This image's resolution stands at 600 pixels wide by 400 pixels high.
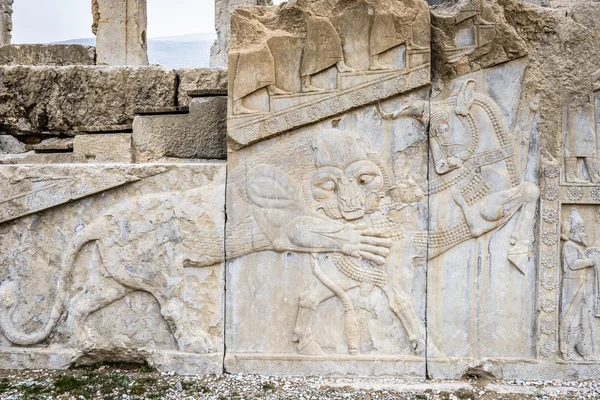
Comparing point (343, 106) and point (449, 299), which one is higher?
point (343, 106)

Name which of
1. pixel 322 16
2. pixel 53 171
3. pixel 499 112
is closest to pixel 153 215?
pixel 53 171

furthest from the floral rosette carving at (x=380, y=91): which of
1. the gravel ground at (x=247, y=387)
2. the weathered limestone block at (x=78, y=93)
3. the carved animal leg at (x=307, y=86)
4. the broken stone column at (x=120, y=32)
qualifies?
the broken stone column at (x=120, y=32)

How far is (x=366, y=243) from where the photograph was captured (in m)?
4.21

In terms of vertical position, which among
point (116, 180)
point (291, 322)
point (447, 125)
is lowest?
point (291, 322)

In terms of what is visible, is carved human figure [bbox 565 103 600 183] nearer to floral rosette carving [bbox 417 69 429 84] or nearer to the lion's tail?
floral rosette carving [bbox 417 69 429 84]

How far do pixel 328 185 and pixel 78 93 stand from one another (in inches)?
103

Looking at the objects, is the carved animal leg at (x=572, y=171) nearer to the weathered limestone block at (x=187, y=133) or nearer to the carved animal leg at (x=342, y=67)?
the carved animal leg at (x=342, y=67)

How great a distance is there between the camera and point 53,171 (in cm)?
429

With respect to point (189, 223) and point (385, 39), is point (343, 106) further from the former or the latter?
point (189, 223)

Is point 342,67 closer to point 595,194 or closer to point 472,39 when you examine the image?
point 472,39

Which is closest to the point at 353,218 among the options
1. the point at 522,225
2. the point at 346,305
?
the point at 346,305

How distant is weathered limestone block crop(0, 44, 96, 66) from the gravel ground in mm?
4199

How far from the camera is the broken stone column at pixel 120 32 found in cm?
812

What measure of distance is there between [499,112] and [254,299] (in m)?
2.16
